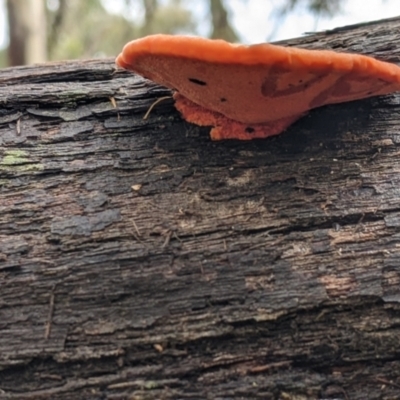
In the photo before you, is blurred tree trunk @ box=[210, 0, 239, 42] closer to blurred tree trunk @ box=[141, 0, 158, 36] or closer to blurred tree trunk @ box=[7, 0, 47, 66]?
blurred tree trunk @ box=[141, 0, 158, 36]

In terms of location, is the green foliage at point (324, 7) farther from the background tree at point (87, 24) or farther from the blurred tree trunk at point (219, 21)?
the blurred tree trunk at point (219, 21)

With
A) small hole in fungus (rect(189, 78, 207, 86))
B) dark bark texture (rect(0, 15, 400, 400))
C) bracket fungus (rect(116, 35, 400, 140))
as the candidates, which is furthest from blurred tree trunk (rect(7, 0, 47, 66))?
small hole in fungus (rect(189, 78, 207, 86))

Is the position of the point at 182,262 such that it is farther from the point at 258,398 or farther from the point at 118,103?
the point at 118,103

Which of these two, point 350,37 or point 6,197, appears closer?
point 6,197

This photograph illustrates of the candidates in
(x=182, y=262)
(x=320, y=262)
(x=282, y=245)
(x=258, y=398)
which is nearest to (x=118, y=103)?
(x=182, y=262)

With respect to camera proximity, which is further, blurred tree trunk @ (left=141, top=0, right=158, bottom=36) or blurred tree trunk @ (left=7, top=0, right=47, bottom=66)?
blurred tree trunk @ (left=141, top=0, right=158, bottom=36)

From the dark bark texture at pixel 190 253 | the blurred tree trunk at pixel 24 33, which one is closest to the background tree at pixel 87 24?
the blurred tree trunk at pixel 24 33
